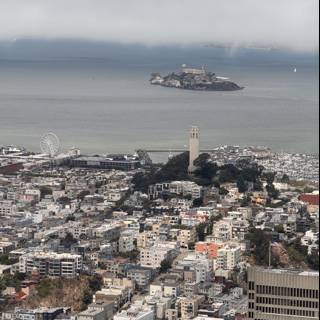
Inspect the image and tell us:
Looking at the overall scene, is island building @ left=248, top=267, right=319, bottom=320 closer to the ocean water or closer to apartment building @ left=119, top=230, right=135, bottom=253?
apartment building @ left=119, top=230, right=135, bottom=253

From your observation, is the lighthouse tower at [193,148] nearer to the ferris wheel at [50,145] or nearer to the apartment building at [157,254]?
the ferris wheel at [50,145]

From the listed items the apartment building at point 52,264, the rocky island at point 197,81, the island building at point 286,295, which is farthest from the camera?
the rocky island at point 197,81

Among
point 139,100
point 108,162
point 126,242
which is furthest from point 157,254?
point 139,100

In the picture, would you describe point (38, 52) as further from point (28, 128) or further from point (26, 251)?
point (26, 251)

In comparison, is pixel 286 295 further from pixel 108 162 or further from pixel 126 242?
pixel 108 162

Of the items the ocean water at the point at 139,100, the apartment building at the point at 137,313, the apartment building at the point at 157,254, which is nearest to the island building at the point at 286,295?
the apartment building at the point at 137,313

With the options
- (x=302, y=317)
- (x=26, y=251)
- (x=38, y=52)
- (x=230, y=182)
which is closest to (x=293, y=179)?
(x=230, y=182)

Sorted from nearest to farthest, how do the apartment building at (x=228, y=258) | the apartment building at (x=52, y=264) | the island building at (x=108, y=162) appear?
the apartment building at (x=52, y=264) < the apartment building at (x=228, y=258) < the island building at (x=108, y=162)
